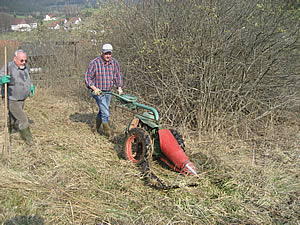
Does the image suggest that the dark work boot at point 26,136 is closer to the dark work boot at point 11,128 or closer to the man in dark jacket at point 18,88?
the man in dark jacket at point 18,88

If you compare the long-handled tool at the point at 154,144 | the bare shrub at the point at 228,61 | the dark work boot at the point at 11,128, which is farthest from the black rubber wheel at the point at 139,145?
the dark work boot at the point at 11,128

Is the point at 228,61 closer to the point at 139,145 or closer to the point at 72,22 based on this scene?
the point at 139,145

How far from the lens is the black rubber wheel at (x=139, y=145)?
420cm

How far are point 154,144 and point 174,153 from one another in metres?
0.43

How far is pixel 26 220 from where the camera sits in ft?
10.3

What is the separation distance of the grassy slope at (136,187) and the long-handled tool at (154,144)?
169 mm

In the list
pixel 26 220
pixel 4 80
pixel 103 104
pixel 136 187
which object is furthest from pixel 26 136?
pixel 136 187

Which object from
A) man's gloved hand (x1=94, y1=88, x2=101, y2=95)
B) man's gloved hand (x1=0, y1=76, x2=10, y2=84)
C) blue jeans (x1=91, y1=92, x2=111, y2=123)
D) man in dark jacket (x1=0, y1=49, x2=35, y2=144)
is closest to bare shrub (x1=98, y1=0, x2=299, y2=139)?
blue jeans (x1=91, y1=92, x2=111, y2=123)

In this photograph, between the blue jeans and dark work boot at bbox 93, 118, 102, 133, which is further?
dark work boot at bbox 93, 118, 102, 133

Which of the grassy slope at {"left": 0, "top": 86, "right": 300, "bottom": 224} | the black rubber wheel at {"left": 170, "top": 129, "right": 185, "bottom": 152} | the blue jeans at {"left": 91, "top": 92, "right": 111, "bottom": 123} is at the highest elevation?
the blue jeans at {"left": 91, "top": 92, "right": 111, "bottom": 123}

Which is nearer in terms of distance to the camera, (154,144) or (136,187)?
(136,187)

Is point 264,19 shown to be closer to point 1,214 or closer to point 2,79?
point 2,79

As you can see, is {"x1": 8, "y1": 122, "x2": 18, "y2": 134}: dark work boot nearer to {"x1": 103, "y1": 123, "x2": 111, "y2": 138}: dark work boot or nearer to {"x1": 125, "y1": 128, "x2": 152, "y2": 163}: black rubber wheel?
{"x1": 103, "y1": 123, "x2": 111, "y2": 138}: dark work boot

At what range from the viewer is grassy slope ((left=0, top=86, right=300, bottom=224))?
3.20 meters
